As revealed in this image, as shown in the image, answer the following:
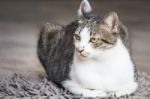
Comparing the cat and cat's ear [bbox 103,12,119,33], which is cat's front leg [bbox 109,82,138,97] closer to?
the cat

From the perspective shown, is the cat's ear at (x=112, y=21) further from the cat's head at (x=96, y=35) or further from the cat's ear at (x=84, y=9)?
the cat's ear at (x=84, y=9)

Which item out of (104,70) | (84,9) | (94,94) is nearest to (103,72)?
(104,70)

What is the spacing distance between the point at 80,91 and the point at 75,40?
341mm

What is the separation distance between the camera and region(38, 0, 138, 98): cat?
2957mm

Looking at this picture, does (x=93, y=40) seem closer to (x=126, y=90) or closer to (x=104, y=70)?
(x=104, y=70)

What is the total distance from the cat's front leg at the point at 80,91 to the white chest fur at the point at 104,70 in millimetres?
26

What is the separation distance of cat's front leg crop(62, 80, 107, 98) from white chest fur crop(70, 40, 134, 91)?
0.03 metres

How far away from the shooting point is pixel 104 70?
3.05m

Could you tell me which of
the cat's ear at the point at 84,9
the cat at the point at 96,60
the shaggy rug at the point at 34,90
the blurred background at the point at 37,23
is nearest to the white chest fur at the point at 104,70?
the cat at the point at 96,60

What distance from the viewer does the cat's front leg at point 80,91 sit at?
3.09 m

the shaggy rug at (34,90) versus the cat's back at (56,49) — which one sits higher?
the cat's back at (56,49)

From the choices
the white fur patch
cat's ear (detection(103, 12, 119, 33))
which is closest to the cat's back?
the white fur patch

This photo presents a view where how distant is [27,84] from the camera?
3.38m

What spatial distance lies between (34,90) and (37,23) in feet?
10.4
